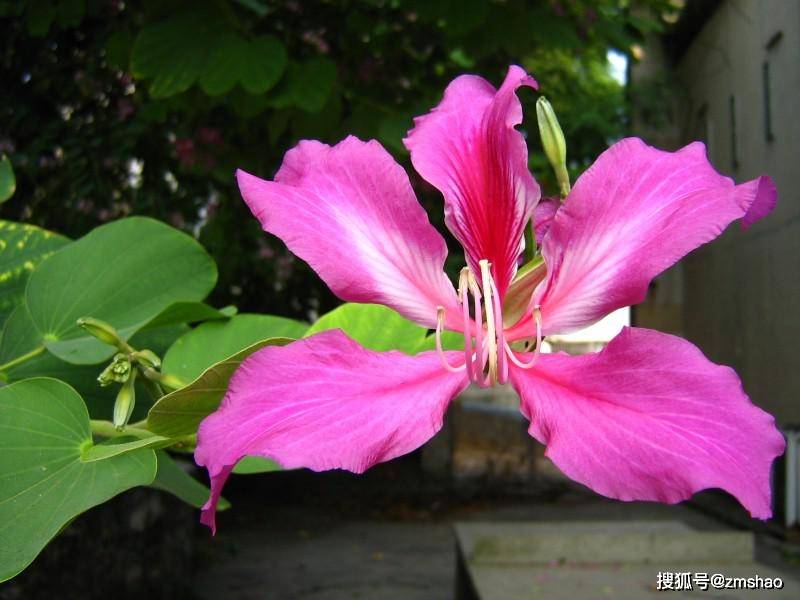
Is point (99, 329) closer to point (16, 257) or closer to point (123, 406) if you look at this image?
point (123, 406)

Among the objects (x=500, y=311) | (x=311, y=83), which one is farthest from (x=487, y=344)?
(x=311, y=83)

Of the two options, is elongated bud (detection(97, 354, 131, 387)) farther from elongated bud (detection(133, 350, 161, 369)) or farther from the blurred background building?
the blurred background building

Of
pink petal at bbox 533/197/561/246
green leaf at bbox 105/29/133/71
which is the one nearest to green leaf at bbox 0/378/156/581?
pink petal at bbox 533/197/561/246

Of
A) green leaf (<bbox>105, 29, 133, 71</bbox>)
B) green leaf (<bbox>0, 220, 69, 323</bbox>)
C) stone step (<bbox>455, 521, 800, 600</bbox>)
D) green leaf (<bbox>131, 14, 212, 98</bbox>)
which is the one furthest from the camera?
stone step (<bbox>455, 521, 800, 600</bbox>)

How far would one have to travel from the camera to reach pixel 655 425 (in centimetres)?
30

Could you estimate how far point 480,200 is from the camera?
15.4 inches

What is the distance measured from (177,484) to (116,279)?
0.46ft

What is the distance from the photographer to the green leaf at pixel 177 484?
0.53 meters

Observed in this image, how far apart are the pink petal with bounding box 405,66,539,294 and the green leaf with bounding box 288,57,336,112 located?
165 centimetres

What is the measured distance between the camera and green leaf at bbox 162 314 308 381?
55 cm

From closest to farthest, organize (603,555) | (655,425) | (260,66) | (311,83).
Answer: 1. (655,425)
2. (260,66)
3. (311,83)
4. (603,555)

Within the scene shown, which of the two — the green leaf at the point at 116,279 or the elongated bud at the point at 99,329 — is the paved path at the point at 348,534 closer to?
the green leaf at the point at 116,279

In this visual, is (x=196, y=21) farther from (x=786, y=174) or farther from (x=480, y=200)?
(x=786, y=174)

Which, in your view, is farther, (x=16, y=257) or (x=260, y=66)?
(x=260, y=66)
